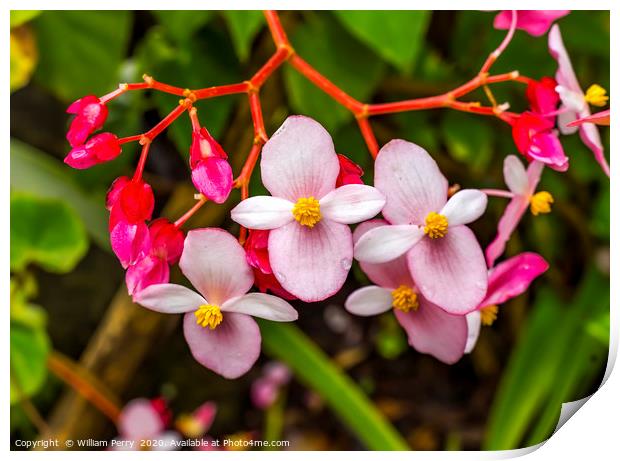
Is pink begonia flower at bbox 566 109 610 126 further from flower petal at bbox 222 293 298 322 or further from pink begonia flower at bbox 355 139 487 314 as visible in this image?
flower petal at bbox 222 293 298 322

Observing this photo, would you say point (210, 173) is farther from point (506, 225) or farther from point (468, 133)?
point (468, 133)

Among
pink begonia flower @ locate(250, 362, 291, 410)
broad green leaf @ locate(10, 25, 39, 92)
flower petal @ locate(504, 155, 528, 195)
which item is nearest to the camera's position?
flower petal @ locate(504, 155, 528, 195)

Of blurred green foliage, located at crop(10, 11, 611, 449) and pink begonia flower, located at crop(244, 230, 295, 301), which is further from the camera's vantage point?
blurred green foliage, located at crop(10, 11, 611, 449)

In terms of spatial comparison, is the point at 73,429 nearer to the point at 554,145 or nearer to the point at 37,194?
the point at 37,194

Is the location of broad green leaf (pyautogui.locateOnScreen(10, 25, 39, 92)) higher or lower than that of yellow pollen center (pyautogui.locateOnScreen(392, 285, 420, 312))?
higher

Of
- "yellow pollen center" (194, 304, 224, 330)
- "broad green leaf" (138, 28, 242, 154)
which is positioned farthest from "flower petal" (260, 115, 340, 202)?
"broad green leaf" (138, 28, 242, 154)

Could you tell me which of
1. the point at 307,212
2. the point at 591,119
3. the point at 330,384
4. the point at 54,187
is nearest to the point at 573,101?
the point at 591,119
